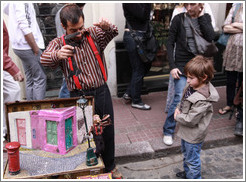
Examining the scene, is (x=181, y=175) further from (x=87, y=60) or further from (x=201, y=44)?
(x=87, y=60)

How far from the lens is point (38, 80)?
425 cm

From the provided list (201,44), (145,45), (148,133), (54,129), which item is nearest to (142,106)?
(148,133)

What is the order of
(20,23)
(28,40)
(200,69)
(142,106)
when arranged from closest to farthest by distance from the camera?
(200,69), (20,23), (28,40), (142,106)

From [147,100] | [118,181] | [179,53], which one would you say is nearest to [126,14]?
[179,53]

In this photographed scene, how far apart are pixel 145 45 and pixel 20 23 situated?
6.46 feet

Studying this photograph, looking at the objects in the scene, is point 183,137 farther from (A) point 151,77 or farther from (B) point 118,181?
(A) point 151,77

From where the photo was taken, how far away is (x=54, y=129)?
7.17ft

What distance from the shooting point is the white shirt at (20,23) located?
12.2 ft

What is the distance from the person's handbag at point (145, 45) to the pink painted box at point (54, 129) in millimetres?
2413

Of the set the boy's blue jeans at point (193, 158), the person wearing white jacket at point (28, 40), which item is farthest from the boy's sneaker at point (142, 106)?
the boy's blue jeans at point (193, 158)

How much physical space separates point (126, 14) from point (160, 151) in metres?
2.28

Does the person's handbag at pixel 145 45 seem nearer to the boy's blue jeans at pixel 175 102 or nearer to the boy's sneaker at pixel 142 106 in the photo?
the boy's sneaker at pixel 142 106

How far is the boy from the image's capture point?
8.17ft

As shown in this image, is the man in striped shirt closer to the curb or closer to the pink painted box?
the pink painted box
